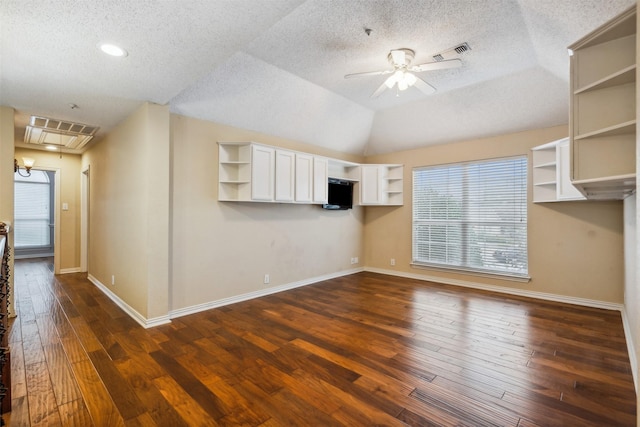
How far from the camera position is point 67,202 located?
634cm

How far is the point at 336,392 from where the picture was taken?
218 centimetres

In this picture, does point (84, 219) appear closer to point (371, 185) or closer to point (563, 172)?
point (371, 185)

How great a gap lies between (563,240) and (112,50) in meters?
5.94

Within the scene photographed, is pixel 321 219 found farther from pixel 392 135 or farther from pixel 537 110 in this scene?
pixel 537 110

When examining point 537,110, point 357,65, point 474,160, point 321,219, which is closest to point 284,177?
point 321,219

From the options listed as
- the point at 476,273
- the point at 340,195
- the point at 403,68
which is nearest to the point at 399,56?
the point at 403,68

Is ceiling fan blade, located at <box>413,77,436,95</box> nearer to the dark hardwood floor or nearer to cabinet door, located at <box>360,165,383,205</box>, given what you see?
cabinet door, located at <box>360,165,383,205</box>

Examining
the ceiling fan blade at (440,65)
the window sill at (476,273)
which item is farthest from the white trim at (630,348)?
the ceiling fan blade at (440,65)

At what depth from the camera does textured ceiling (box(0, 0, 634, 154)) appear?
79.4 inches

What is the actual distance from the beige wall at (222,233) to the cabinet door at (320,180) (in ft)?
1.22

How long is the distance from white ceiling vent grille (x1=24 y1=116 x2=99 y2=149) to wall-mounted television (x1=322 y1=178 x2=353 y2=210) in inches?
155

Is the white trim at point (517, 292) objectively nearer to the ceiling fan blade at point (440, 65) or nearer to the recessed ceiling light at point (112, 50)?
the ceiling fan blade at point (440, 65)

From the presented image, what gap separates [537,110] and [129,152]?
580 centimetres

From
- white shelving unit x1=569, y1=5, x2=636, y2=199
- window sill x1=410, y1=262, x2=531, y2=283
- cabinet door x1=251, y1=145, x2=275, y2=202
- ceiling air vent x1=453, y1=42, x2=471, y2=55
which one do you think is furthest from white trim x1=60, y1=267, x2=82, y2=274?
white shelving unit x1=569, y1=5, x2=636, y2=199
